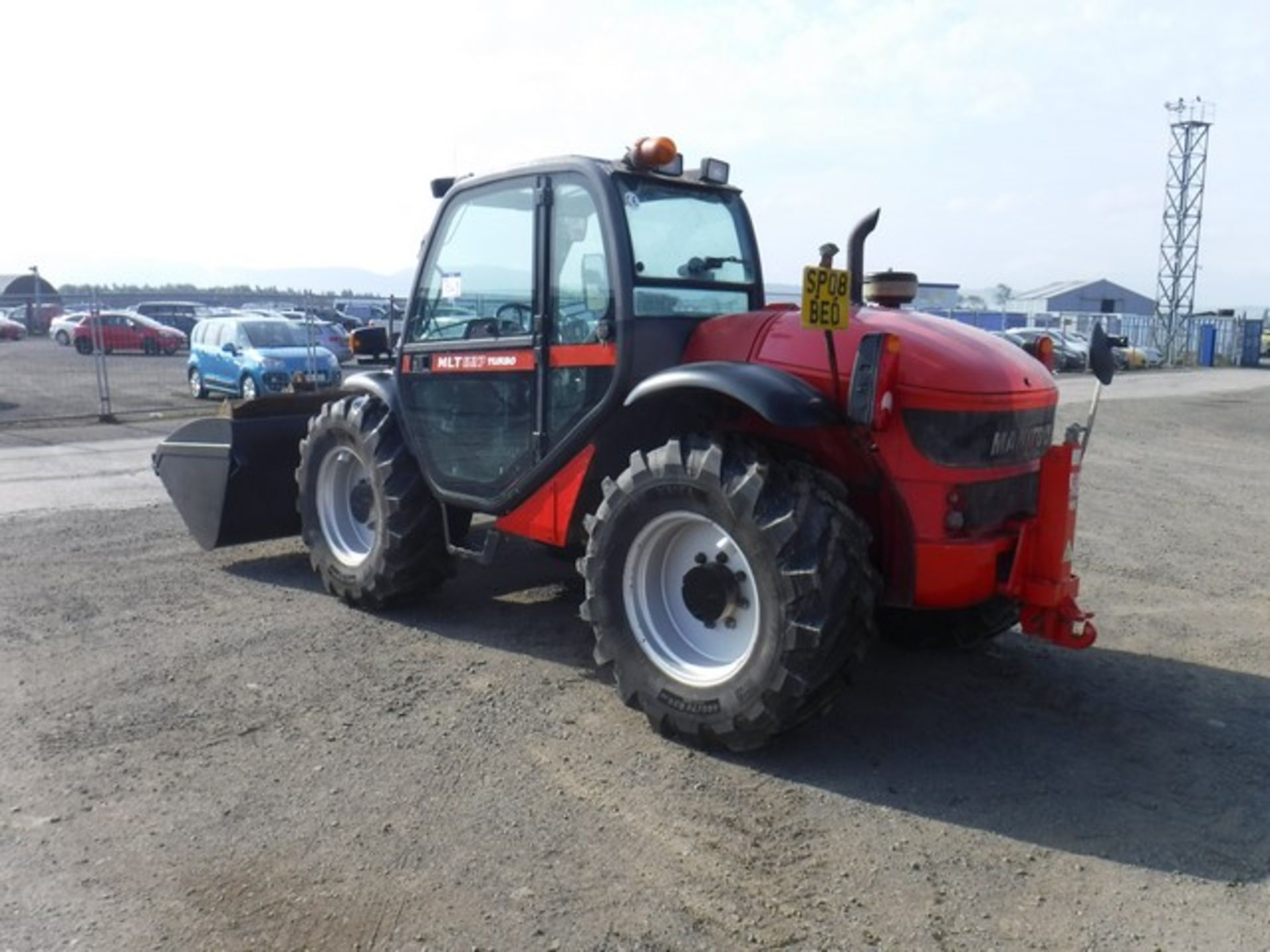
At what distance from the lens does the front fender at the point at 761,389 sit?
412 cm

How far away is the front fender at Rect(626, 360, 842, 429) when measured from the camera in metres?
4.12

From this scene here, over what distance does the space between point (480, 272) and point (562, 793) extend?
279cm

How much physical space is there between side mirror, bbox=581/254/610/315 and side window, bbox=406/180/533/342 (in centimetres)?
35

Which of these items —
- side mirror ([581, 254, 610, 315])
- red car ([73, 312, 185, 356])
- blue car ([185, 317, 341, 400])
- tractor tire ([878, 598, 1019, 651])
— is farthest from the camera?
red car ([73, 312, 185, 356])

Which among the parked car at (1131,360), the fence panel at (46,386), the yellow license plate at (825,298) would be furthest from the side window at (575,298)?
the parked car at (1131,360)

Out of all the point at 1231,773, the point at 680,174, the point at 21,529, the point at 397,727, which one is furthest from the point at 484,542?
the point at 21,529

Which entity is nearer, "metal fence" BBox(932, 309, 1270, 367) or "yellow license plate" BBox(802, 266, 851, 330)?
"yellow license plate" BBox(802, 266, 851, 330)

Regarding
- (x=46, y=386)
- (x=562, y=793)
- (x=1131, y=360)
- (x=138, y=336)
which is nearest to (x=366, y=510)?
(x=562, y=793)

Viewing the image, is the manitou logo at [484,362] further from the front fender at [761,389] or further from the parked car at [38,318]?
the parked car at [38,318]

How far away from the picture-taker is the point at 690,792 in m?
4.07

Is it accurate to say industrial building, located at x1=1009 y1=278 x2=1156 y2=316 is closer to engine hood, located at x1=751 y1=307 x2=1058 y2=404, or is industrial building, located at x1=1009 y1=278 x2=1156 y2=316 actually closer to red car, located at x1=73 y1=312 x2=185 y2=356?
red car, located at x1=73 y1=312 x2=185 y2=356

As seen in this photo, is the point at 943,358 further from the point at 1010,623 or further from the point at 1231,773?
the point at 1231,773

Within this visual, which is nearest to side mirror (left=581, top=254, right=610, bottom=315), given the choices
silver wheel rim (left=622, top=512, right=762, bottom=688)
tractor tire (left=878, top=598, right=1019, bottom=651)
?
silver wheel rim (left=622, top=512, right=762, bottom=688)

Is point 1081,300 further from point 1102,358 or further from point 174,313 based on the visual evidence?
point 1102,358
